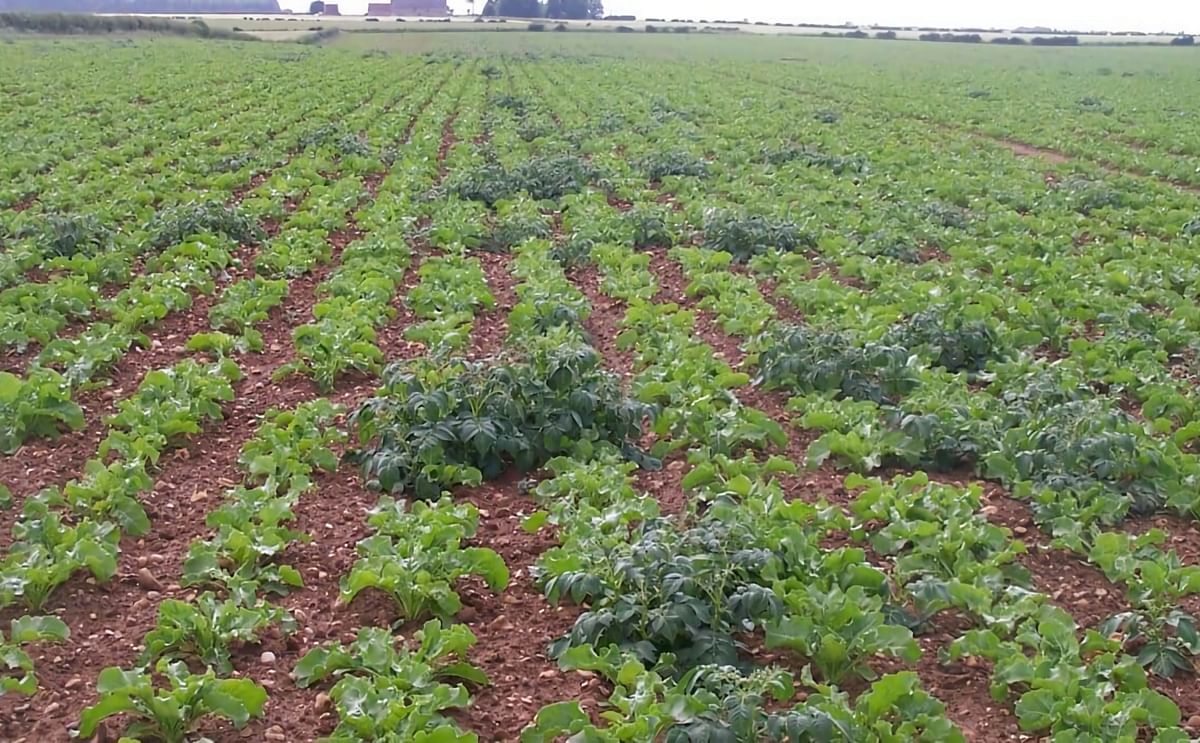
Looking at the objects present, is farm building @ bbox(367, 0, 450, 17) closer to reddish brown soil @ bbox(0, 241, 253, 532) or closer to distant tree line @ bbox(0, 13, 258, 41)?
distant tree line @ bbox(0, 13, 258, 41)

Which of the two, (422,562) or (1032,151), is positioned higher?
(1032,151)

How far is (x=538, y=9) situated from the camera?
125812mm

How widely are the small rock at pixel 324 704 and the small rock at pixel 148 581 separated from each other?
4.48ft

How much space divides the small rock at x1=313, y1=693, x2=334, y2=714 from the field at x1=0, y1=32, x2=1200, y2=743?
0.02m

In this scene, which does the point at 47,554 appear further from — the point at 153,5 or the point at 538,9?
the point at 153,5

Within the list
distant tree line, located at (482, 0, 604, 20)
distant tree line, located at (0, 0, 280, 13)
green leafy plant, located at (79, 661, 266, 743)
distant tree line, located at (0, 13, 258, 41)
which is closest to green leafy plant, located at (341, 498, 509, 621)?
green leafy plant, located at (79, 661, 266, 743)

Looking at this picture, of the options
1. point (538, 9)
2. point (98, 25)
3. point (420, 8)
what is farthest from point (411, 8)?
point (98, 25)

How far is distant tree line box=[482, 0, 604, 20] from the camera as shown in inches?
4951

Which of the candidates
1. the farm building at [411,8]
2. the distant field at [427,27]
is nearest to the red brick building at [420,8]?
the farm building at [411,8]

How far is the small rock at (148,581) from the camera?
213 inches

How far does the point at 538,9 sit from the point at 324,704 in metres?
129

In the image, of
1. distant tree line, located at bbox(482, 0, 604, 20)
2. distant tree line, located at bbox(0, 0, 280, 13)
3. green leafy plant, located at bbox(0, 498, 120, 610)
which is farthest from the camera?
distant tree line, located at bbox(0, 0, 280, 13)

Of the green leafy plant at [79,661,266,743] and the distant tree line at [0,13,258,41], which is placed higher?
the distant tree line at [0,13,258,41]

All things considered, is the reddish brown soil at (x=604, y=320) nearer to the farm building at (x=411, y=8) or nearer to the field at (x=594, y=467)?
the field at (x=594, y=467)
